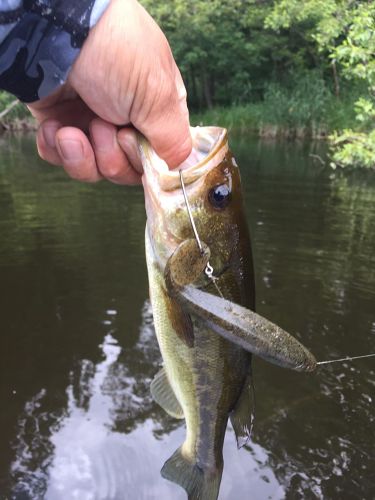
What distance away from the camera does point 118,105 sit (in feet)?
5.58

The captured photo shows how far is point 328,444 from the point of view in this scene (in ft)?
13.1

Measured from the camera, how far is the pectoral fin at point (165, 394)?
227 cm

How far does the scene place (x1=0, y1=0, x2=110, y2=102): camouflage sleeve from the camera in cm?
145

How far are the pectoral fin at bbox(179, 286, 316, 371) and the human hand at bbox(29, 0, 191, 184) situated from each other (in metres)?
0.56

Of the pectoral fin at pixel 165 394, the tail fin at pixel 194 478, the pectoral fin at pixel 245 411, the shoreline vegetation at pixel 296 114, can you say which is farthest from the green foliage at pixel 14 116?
the pectoral fin at pixel 245 411

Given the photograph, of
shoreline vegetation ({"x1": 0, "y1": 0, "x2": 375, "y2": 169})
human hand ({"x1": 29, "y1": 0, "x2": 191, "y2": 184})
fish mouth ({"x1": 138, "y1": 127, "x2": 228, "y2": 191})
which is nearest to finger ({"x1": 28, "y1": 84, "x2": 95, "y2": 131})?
human hand ({"x1": 29, "y1": 0, "x2": 191, "y2": 184})

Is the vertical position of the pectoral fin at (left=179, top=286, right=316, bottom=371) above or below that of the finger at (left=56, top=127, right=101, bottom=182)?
below

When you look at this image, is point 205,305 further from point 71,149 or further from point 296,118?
point 296,118

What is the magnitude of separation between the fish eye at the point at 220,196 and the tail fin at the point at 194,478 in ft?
3.84

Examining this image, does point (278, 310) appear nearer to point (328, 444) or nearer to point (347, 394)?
point (347, 394)

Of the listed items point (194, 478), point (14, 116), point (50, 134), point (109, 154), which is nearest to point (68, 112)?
point (50, 134)

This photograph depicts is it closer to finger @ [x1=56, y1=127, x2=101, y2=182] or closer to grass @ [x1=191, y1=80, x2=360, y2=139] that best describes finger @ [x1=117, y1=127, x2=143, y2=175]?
finger @ [x1=56, y1=127, x2=101, y2=182]

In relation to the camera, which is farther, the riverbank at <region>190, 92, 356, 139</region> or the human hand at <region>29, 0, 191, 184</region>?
the riverbank at <region>190, 92, 356, 139</region>

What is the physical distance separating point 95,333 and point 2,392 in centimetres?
121
